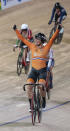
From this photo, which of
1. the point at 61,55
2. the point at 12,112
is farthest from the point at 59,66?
the point at 12,112

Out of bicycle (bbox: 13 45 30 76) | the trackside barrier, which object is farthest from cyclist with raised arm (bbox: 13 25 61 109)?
the trackside barrier

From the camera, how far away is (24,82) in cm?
1234

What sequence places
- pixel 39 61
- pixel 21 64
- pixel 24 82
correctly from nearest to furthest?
pixel 39 61, pixel 24 82, pixel 21 64

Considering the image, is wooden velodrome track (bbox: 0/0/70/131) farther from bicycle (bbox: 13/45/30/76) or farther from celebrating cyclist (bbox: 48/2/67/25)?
celebrating cyclist (bbox: 48/2/67/25)

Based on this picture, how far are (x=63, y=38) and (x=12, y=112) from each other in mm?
8283

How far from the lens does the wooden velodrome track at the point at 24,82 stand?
8.70 meters

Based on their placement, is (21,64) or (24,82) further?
(21,64)

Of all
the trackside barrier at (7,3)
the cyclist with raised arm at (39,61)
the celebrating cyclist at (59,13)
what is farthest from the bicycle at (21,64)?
the trackside barrier at (7,3)

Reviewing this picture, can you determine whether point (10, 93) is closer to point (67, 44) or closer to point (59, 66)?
point (59, 66)

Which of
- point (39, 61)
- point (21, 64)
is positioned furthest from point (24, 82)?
point (39, 61)

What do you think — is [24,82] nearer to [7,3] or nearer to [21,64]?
[21,64]

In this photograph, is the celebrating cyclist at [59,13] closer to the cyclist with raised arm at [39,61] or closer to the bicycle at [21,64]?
the bicycle at [21,64]

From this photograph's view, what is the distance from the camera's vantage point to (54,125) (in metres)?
8.48

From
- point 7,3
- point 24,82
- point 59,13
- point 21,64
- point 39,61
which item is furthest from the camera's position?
point 7,3
